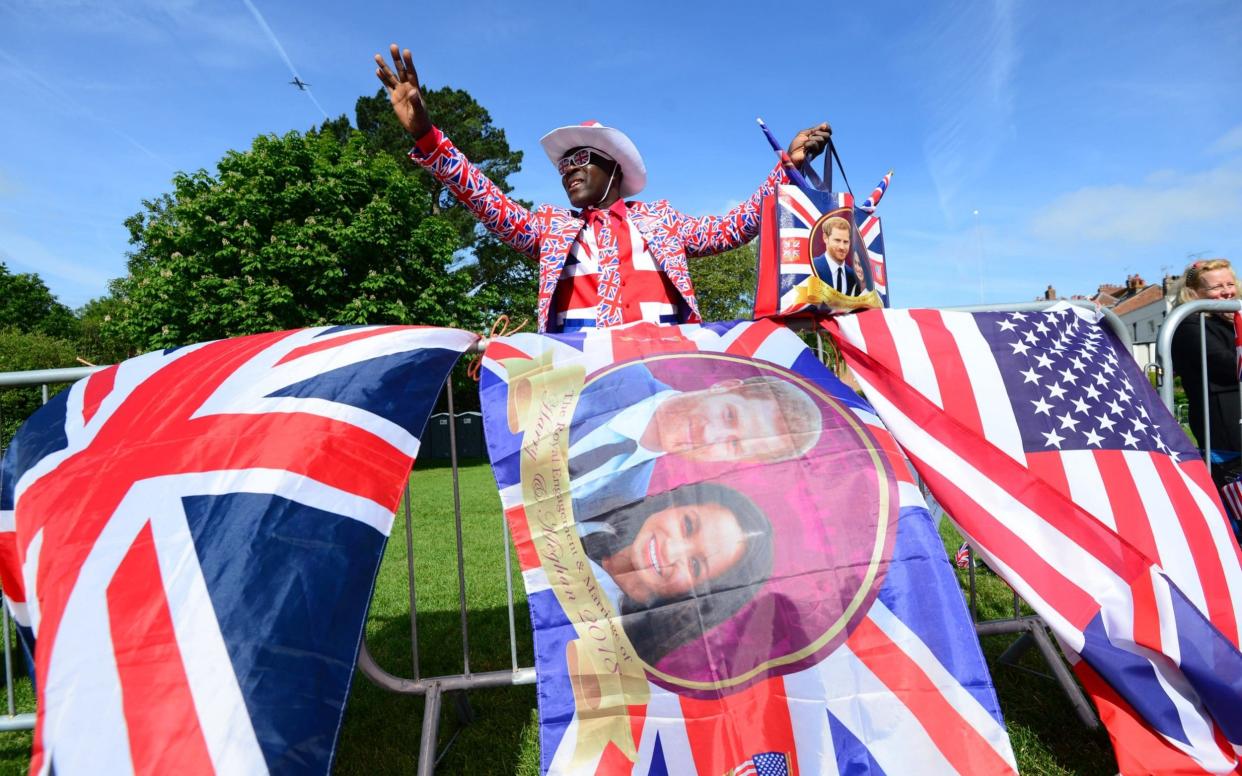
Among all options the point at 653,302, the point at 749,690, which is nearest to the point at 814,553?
the point at 749,690

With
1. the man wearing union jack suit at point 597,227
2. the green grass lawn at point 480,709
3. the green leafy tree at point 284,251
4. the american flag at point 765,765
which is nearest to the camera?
the american flag at point 765,765

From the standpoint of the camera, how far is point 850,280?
102 inches

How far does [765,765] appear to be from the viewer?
1679 millimetres

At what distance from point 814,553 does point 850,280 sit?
48.5 inches

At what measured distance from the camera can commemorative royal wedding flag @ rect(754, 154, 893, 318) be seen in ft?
8.21

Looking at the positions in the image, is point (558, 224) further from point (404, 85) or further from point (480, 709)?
point (480, 709)

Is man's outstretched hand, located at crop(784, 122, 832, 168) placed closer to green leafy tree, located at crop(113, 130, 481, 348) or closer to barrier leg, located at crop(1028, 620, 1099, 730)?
barrier leg, located at crop(1028, 620, 1099, 730)

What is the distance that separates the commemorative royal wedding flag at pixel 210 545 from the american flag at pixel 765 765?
3.38ft

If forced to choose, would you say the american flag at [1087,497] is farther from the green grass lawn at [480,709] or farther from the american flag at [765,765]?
the american flag at [765,765]

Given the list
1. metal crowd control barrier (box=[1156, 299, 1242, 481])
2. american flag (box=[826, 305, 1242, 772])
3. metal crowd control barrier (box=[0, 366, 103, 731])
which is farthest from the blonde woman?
metal crowd control barrier (box=[0, 366, 103, 731])

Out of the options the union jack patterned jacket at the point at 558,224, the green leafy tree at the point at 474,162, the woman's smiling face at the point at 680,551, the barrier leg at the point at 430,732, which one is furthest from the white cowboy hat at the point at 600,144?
the green leafy tree at the point at 474,162

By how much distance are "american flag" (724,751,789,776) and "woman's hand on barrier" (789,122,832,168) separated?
2.32 meters

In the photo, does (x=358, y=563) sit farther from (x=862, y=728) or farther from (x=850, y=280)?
(x=850, y=280)

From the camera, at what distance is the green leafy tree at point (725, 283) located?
110 ft
